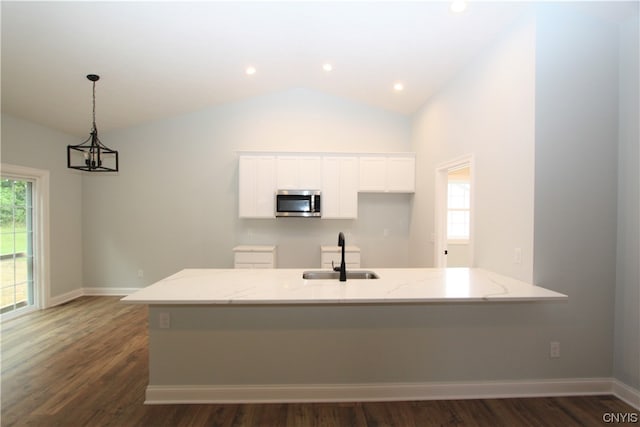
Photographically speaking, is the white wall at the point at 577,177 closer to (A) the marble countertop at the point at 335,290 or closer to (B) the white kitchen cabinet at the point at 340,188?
(A) the marble countertop at the point at 335,290

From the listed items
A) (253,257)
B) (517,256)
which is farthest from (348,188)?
(517,256)

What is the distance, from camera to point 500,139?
2789mm

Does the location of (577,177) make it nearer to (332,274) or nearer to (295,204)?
(332,274)

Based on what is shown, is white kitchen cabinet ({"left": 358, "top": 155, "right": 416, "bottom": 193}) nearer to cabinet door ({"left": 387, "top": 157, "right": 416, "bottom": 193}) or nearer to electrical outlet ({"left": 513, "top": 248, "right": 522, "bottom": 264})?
cabinet door ({"left": 387, "top": 157, "right": 416, "bottom": 193})

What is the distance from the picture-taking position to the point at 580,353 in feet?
8.11

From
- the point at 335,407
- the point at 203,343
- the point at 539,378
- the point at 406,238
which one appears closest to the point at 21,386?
the point at 203,343

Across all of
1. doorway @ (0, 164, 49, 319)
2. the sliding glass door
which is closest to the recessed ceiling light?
doorway @ (0, 164, 49, 319)

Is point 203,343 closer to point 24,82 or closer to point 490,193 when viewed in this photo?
point 490,193

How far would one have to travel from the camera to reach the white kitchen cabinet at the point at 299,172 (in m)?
4.84

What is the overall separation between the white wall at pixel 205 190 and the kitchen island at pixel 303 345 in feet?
9.32

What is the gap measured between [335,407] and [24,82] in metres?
4.33

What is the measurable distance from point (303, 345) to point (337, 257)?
99.0 inches

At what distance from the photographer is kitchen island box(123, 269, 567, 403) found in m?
2.34

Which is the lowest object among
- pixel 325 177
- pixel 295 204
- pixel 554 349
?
pixel 554 349
